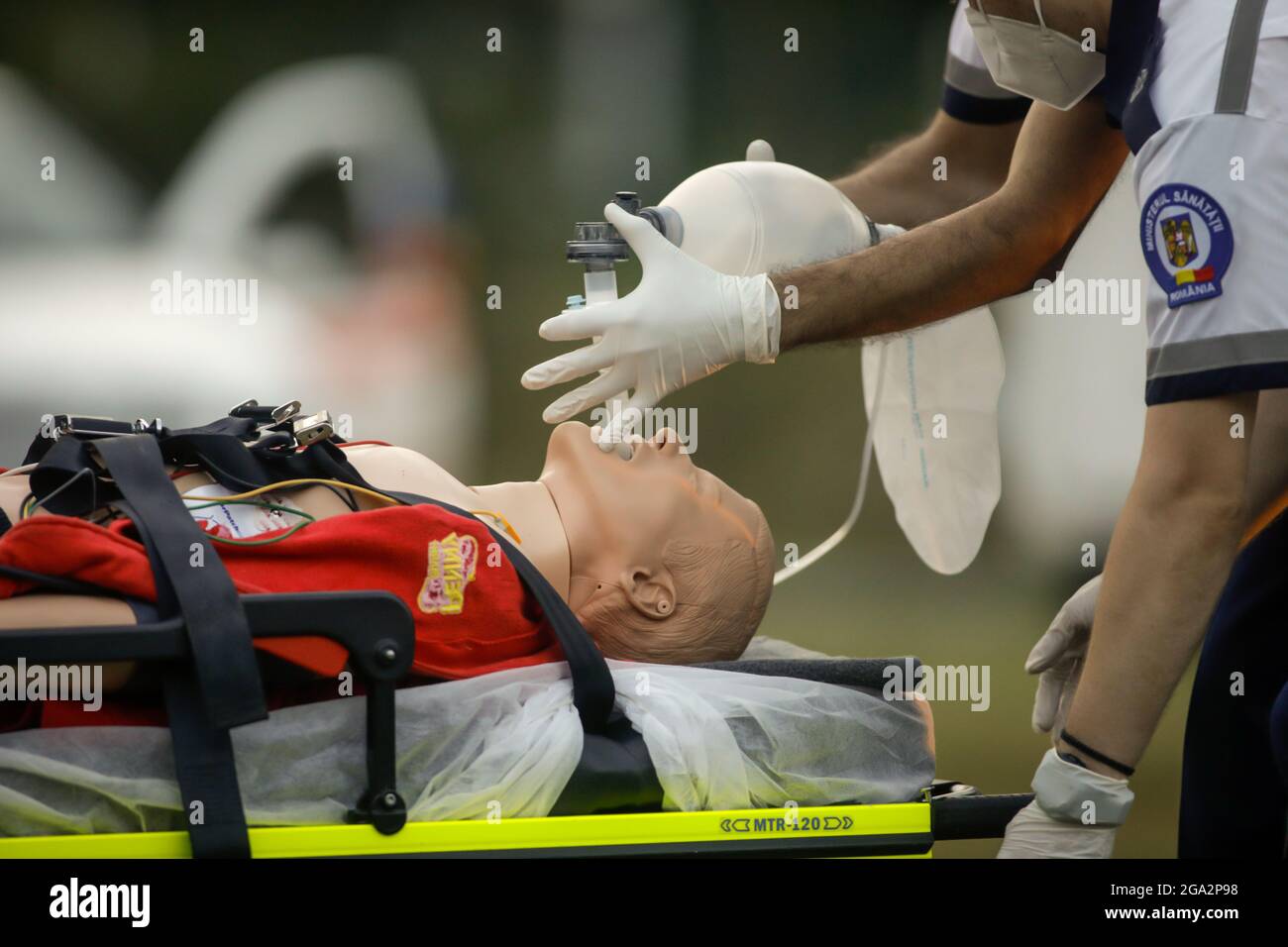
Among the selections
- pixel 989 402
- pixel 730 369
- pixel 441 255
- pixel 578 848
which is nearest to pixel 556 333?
pixel 578 848

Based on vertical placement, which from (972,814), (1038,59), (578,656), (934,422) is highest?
(1038,59)

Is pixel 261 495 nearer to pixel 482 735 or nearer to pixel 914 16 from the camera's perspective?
pixel 482 735

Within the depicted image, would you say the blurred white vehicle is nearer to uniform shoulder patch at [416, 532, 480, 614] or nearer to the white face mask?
uniform shoulder patch at [416, 532, 480, 614]

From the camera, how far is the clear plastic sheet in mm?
1442

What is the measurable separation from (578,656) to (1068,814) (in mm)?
641

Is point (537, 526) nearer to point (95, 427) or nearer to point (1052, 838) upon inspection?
point (95, 427)

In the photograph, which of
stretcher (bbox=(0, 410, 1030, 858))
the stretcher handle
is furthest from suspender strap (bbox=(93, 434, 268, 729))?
the stretcher handle

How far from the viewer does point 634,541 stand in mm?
2020

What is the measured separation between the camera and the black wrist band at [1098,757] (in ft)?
5.25

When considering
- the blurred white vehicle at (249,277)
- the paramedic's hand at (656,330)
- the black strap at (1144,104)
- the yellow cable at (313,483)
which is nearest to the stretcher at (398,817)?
the yellow cable at (313,483)

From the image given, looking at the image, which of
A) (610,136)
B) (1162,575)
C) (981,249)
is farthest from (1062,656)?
(610,136)

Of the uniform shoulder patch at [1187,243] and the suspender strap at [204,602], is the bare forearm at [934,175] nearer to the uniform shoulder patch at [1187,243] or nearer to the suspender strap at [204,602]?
the uniform shoulder patch at [1187,243]

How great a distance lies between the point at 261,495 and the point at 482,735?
17.9 inches

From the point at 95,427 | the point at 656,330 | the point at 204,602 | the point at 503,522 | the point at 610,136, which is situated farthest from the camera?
the point at 610,136
